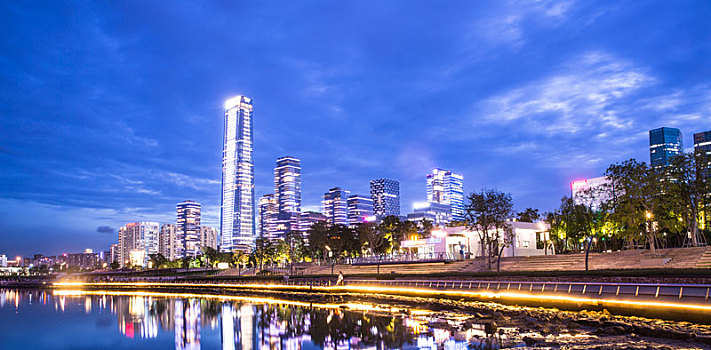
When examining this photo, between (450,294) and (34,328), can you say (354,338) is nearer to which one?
(450,294)

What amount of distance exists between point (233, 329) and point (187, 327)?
3.51 m

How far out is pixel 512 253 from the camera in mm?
59969

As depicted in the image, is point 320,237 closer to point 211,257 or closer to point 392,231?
point 392,231

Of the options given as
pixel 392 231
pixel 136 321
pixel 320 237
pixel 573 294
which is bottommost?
pixel 136 321

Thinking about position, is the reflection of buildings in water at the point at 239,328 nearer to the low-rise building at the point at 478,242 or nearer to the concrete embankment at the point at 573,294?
the concrete embankment at the point at 573,294

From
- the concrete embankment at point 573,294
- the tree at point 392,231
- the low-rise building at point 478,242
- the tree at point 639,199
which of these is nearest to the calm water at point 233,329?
the concrete embankment at point 573,294

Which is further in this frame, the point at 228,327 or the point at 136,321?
the point at 136,321

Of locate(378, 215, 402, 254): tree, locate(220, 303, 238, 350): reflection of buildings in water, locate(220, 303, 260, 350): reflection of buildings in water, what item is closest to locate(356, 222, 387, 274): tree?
locate(378, 215, 402, 254): tree

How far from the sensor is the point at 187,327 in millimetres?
27438

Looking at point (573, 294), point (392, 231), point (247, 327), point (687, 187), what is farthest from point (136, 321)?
point (392, 231)

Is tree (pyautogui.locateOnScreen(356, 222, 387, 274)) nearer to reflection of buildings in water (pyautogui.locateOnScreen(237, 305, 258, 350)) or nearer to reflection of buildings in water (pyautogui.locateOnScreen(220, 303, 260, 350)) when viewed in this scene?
reflection of buildings in water (pyautogui.locateOnScreen(220, 303, 260, 350))

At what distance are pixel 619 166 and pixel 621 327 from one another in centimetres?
3381

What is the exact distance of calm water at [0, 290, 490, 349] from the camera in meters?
20.3

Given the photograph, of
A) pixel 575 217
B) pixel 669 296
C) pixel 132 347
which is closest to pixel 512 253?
pixel 575 217
